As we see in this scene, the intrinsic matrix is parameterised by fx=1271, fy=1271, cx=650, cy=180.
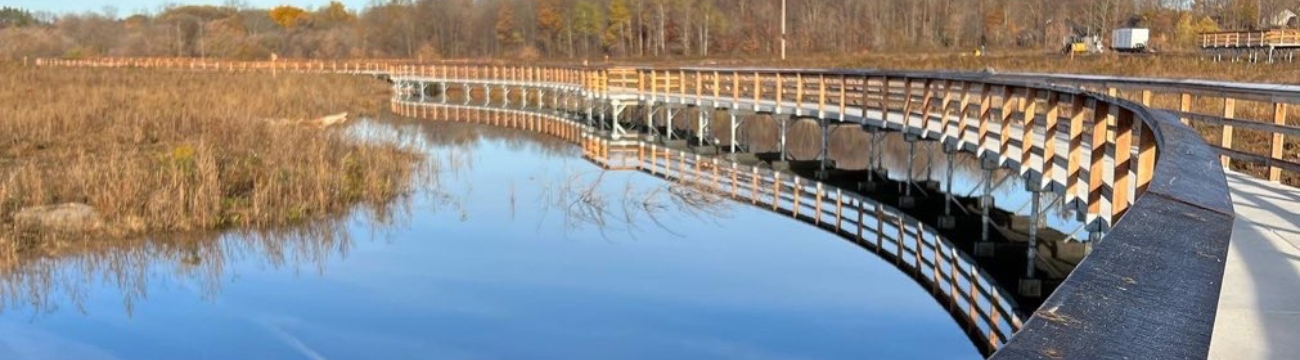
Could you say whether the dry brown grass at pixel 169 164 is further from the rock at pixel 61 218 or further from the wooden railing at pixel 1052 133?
the wooden railing at pixel 1052 133

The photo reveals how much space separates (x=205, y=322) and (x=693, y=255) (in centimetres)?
490

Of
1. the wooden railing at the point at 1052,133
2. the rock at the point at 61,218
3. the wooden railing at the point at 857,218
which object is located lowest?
the wooden railing at the point at 857,218

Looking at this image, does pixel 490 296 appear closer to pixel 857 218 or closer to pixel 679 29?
pixel 857 218

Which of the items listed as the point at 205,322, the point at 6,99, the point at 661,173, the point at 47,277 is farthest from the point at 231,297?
the point at 6,99

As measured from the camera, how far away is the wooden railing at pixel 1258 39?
145 feet

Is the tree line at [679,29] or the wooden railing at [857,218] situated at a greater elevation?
the tree line at [679,29]

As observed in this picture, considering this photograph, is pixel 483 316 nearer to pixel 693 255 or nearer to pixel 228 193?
pixel 693 255

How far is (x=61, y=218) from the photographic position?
12727mm

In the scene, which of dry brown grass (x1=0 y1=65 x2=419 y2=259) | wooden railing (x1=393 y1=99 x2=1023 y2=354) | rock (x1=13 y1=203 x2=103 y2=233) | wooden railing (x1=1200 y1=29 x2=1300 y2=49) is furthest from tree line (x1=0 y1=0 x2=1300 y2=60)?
rock (x1=13 y1=203 x2=103 y2=233)

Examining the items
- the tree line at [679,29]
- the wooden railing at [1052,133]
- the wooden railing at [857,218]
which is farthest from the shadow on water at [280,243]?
the tree line at [679,29]

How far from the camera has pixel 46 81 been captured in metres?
31.7

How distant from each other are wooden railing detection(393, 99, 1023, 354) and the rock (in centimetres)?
775

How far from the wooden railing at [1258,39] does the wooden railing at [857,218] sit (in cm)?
2714

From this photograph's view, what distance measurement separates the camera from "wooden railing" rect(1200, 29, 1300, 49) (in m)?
44.1
